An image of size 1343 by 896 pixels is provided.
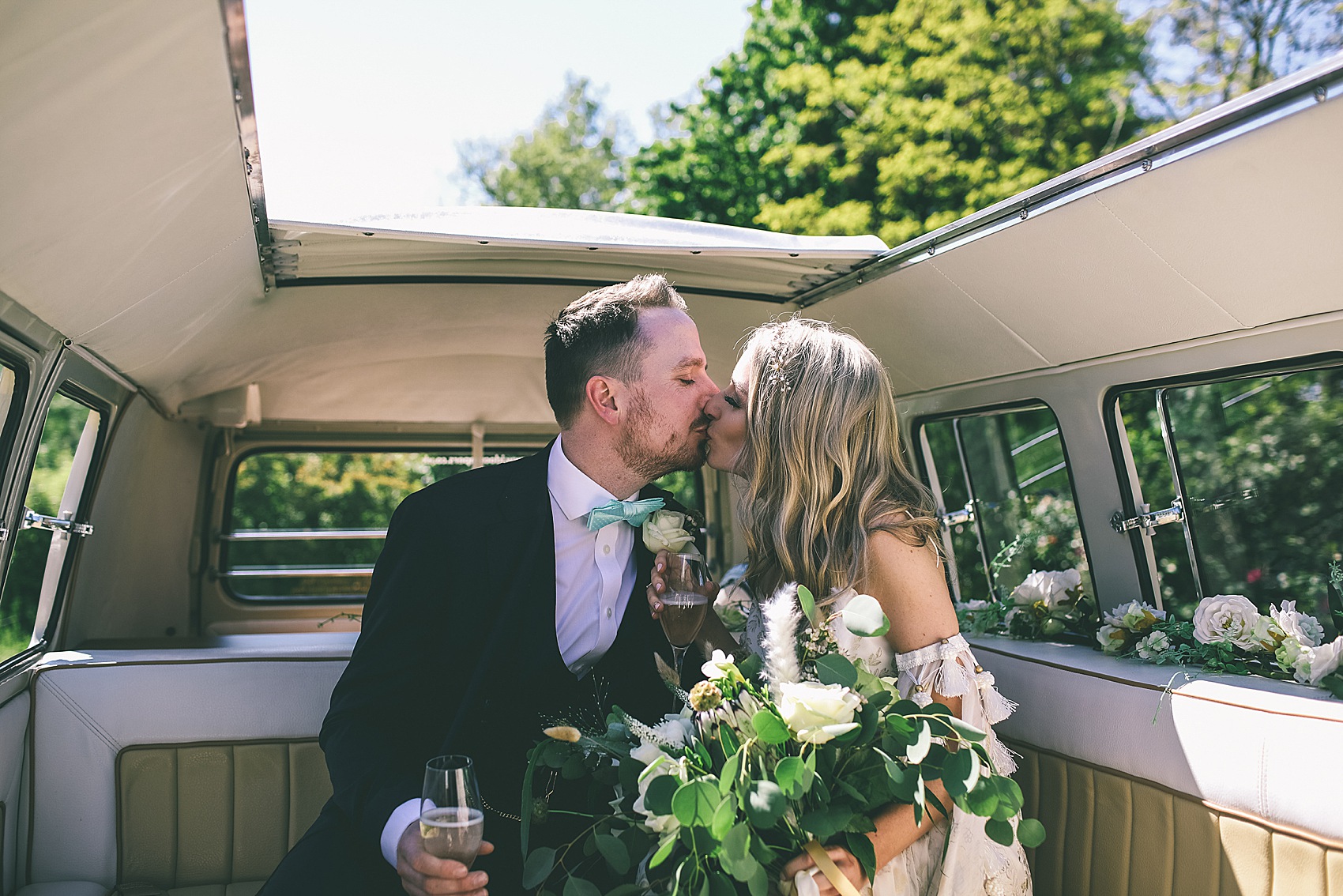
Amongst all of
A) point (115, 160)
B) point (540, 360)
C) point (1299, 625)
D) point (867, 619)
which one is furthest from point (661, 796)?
point (540, 360)

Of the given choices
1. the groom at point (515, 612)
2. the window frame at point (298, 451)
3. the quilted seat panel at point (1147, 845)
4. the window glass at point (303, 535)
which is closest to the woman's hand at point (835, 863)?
the groom at point (515, 612)

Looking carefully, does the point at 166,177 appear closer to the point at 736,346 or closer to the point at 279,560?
the point at 736,346

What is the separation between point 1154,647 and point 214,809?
9.94ft

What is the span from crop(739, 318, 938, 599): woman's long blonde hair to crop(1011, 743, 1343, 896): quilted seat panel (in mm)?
824

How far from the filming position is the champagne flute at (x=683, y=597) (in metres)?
2.32

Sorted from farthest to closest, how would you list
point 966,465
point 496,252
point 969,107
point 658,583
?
point 969,107 → point 966,465 → point 496,252 → point 658,583

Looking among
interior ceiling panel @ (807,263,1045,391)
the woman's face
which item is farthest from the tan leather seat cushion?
interior ceiling panel @ (807,263,1045,391)

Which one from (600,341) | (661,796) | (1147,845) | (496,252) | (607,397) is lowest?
(1147,845)

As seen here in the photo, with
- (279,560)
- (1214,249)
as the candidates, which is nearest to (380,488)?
(279,560)

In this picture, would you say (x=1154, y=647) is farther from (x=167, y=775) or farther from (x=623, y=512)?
(x=167, y=775)

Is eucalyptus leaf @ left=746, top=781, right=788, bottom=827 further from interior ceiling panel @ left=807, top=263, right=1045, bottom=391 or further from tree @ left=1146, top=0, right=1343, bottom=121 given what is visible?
tree @ left=1146, top=0, right=1343, bottom=121

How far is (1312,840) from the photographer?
78.4 inches

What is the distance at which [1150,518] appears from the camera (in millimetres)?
3260

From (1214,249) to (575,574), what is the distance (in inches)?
73.5
